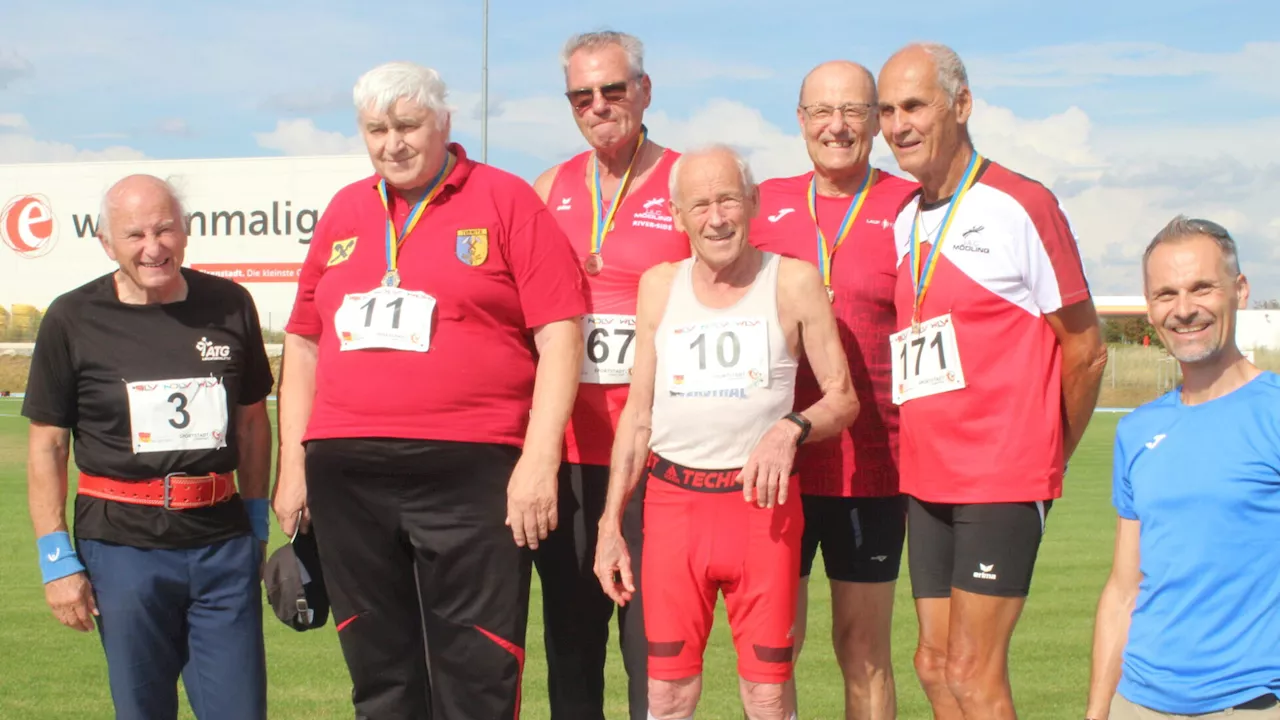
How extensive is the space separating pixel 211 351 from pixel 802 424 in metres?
1.91

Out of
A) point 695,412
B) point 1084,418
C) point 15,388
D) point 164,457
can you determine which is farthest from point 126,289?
point 15,388

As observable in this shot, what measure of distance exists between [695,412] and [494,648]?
971 mm

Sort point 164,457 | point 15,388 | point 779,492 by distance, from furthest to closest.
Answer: point 15,388 → point 164,457 → point 779,492

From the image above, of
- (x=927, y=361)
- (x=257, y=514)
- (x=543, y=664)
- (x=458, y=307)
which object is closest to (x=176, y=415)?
(x=257, y=514)

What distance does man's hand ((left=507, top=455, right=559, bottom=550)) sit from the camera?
4.07 meters

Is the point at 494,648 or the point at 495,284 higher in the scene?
the point at 495,284

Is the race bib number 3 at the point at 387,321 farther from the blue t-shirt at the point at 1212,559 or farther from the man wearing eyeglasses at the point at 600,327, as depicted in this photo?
the blue t-shirt at the point at 1212,559

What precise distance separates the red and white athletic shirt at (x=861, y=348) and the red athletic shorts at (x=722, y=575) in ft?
1.63

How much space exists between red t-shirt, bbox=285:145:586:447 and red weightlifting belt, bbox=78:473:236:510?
1.34 feet

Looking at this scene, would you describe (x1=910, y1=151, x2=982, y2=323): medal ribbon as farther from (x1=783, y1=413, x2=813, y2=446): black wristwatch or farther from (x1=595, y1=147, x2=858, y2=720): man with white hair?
(x1=783, y1=413, x2=813, y2=446): black wristwatch

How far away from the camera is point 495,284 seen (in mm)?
4156

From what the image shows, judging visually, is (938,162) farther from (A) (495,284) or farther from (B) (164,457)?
(B) (164,457)

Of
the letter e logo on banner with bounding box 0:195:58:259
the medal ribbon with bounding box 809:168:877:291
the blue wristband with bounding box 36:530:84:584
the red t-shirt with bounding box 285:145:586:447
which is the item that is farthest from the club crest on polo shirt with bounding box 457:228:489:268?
the letter e logo on banner with bounding box 0:195:58:259

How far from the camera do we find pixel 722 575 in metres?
4.10
